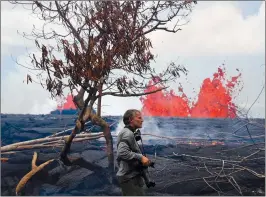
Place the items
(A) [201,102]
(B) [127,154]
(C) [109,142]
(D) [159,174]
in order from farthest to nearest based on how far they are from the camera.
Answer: (A) [201,102] → (C) [109,142] → (D) [159,174] → (B) [127,154]

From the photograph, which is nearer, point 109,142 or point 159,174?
point 159,174

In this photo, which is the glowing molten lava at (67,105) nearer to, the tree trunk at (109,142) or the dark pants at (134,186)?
the tree trunk at (109,142)

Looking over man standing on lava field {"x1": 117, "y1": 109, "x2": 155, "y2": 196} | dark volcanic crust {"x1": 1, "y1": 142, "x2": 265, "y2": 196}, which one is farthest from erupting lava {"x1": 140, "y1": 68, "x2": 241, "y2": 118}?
man standing on lava field {"x1": 117, "y1": 109, "x2": 155, "y2": 196}

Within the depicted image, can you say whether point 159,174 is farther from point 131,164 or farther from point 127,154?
point 127,154

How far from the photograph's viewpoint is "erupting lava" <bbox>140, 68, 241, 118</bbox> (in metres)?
9.21

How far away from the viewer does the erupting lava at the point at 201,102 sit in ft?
30.2

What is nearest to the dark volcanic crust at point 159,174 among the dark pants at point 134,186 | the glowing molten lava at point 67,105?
the glowing molten lava at point 67,105

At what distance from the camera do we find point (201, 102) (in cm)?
998

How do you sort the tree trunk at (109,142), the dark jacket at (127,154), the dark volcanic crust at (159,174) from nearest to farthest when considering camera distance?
the dark jacket at (127,154) < the dark volcanic crust at (159,174) < the tree trunk at (109,142)

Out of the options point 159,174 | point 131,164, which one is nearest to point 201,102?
point 159,174

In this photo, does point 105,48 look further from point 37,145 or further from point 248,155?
point 248,155

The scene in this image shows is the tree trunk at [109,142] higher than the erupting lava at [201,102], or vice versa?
the erupting lava at [201,102]

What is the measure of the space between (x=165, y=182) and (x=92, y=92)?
204 centimetres

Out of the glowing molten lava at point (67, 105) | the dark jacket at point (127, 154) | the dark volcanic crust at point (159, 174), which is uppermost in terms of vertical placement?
the glowing molten lava at point (67, 105)
